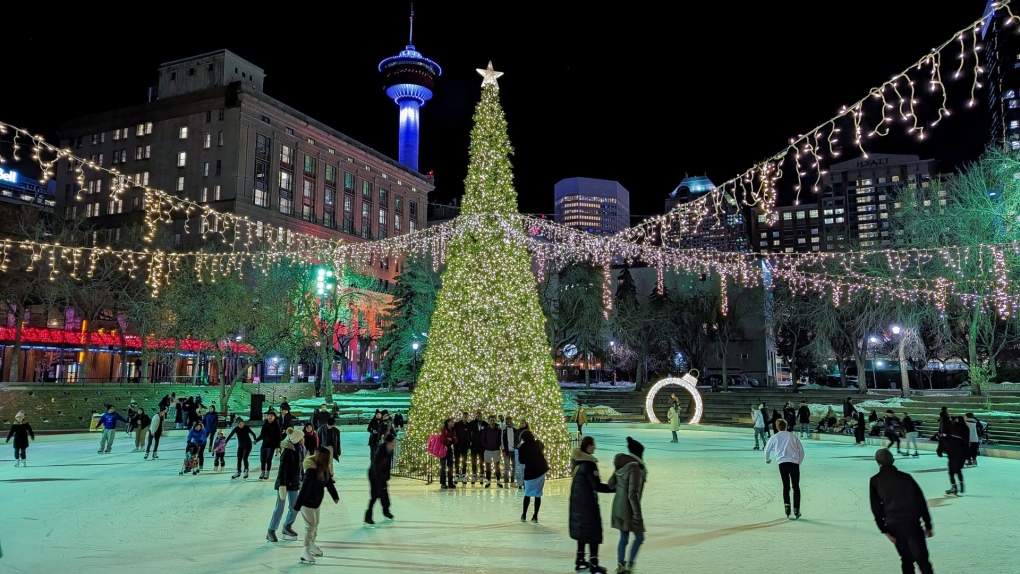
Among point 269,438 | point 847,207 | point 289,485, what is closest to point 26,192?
point 269,438

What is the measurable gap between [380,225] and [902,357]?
237 feet

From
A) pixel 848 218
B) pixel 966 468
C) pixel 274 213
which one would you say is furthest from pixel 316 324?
pixel 848 218

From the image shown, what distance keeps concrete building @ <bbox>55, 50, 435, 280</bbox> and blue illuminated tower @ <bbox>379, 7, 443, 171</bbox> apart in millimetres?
25958

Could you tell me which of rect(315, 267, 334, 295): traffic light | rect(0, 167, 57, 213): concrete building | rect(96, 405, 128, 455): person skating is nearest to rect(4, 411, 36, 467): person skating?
rect(96, 405, 128, 455): person skating

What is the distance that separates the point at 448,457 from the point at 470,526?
14.4 feet

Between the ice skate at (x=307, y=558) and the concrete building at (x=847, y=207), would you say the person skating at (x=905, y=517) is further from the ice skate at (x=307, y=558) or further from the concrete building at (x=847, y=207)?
the concrete building at (x=847, y=207)

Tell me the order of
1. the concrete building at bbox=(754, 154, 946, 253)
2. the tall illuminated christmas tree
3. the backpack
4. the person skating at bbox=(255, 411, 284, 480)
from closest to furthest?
the backpack → the person skating at bbox=(255, 411, 284, 480) → the tall illuminated christmas tree → the concrete building at bbox=(754, 154, 946, 253)

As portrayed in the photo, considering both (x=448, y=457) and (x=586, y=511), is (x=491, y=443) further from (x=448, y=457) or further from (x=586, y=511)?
(x=586, y=511)

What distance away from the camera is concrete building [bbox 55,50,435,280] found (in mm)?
75188

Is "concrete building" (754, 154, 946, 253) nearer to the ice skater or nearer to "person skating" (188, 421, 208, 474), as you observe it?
"person skating" (188, 421, 208, 474)

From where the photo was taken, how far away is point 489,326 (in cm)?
1602

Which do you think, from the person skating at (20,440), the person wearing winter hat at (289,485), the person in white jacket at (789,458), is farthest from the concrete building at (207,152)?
the person in white jacket at (789,458)

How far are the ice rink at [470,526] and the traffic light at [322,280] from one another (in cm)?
2972

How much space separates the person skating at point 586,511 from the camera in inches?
301
